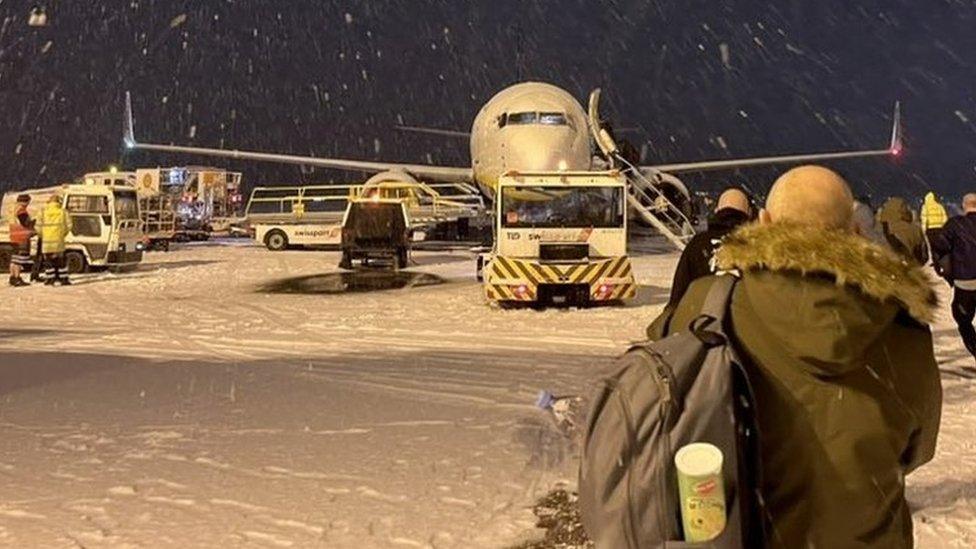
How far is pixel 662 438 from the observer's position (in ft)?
6.31

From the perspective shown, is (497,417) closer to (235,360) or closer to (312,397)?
(312,397)

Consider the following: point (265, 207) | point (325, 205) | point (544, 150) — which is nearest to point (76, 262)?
point (544, 150)

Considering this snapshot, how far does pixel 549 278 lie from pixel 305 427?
8480 millimetres

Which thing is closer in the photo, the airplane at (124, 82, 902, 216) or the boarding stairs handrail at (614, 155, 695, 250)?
the boarding stairs handrail at (614, 155, 695, 250)

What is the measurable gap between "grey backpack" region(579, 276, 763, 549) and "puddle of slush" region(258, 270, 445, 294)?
16.9 metres

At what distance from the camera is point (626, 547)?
1925mm

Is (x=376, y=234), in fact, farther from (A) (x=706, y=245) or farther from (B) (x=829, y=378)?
(B) (x=829, y=378)

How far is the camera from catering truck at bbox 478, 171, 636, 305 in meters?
15.2

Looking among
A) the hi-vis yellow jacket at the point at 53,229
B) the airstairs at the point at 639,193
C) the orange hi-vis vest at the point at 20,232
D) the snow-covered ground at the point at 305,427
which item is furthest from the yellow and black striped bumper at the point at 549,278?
the orange hi-vis vest at the point at 20,232

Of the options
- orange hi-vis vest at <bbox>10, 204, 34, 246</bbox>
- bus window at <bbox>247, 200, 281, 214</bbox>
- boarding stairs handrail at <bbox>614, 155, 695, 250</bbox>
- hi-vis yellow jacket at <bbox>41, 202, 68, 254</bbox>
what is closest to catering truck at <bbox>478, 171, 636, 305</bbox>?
boarding stairs handrail at <bbox>614, 155, 695, 250</bbox>

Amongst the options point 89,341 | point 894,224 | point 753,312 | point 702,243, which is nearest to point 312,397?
point 702,243

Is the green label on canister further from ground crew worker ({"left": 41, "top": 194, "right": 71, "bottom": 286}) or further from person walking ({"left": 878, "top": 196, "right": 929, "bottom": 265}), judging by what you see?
ground crew worker ({"left": 41, "top": 194, "right": 71, "bottom": 286})

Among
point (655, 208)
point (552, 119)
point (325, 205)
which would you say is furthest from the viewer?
point (325, 205)

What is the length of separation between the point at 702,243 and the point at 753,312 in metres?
3.65
